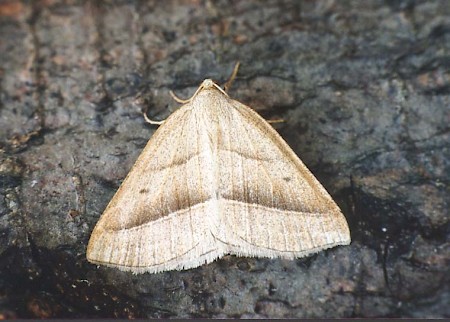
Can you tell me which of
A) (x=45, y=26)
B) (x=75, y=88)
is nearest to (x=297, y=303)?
(x=75, y=88)

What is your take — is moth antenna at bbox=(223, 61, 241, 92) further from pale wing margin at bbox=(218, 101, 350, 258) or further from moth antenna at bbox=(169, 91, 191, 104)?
pale wing margin at bbox=(218, 101, 350, 258)

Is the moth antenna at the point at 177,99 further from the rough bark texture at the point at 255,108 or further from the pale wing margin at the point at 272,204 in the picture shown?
the pale wing margin at the point at 272,204

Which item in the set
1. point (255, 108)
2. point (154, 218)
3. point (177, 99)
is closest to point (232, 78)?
point (255, 108)

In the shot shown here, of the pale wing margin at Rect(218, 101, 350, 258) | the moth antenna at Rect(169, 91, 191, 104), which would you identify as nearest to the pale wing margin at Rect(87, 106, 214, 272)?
the pale wing margin at Rect(218, 101, 350, 258)

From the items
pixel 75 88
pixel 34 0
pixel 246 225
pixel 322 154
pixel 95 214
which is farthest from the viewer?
pixel 34 0

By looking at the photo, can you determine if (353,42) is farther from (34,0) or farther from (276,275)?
(34,0)
